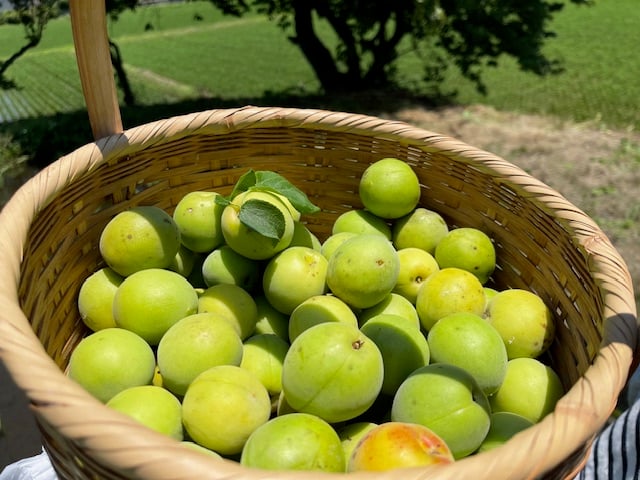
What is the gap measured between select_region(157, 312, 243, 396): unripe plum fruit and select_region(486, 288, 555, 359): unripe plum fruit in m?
0.49

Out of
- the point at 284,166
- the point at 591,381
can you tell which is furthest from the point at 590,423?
the point at 284,166

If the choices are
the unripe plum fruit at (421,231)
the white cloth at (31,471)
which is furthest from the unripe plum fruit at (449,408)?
the white cloth at (31,471)

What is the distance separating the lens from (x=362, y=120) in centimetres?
135

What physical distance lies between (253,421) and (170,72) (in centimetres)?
884

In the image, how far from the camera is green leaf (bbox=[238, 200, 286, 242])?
1110 mm

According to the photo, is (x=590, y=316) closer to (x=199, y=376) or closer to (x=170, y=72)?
(x=199, y=376)

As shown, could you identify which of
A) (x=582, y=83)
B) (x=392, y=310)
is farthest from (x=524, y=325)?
(x=582, y=83)

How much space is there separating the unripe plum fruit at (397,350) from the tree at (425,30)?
152 inches

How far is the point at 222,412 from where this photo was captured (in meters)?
0.83

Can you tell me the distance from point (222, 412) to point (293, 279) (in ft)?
1.16

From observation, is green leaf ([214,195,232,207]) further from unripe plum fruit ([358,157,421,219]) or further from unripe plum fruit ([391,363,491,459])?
unripe plum fruit ([391,363,491,459])

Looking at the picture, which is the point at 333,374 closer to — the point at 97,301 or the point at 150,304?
the point at 150,304

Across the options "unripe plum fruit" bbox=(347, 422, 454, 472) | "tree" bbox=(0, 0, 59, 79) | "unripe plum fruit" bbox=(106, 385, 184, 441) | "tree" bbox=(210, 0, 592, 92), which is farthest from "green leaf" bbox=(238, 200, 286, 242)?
"tree" bbox=(0, 0, 59, 79)

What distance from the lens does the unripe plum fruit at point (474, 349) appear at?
3.12 ft
